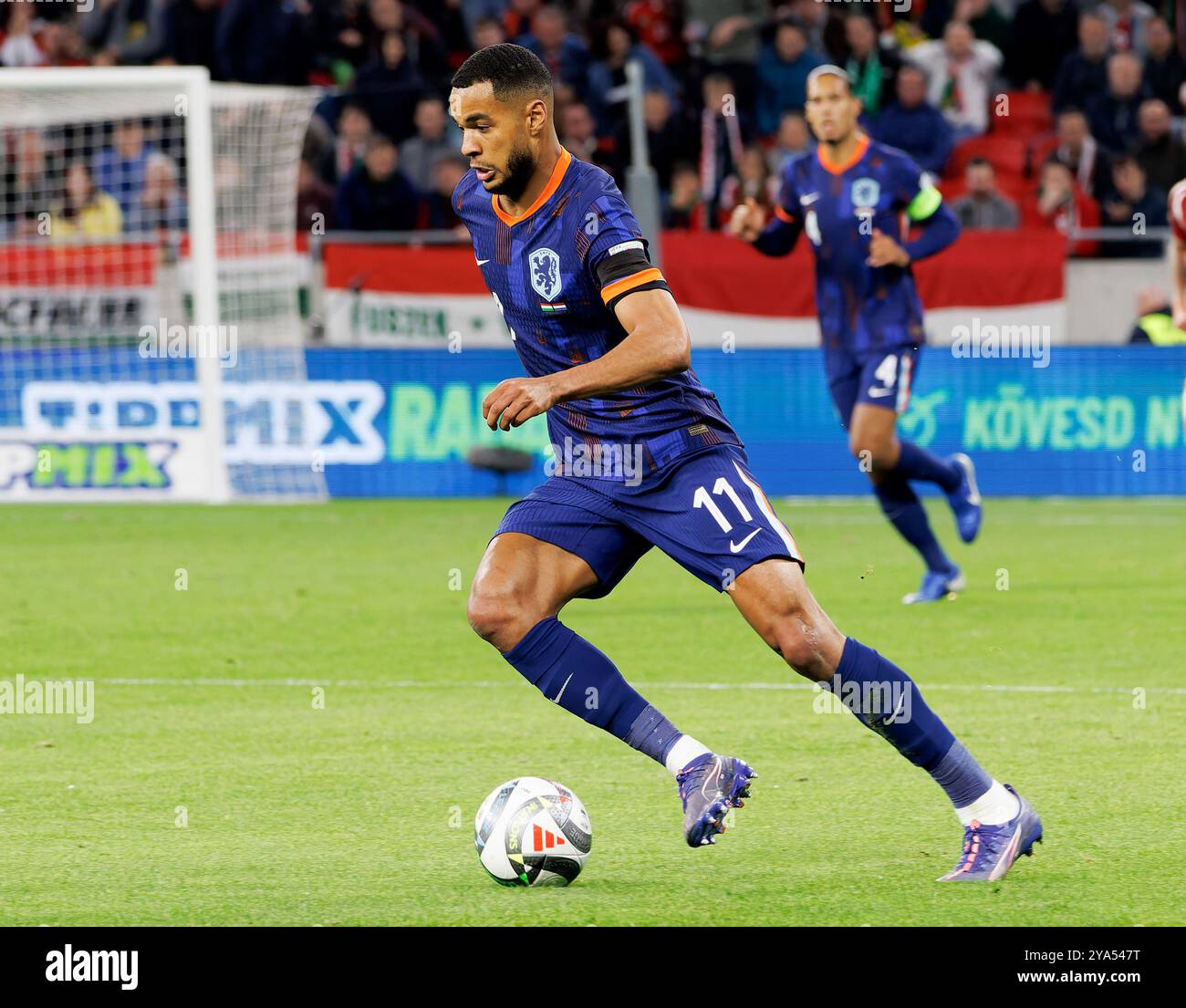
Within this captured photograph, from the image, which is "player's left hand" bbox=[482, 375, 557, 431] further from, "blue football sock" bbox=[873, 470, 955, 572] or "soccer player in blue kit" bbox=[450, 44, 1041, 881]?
"blue football sock" bbox=[873, 470, 955, 572]

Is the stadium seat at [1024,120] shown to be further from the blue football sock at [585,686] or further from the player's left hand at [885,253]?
the blue football sock at [585,686]

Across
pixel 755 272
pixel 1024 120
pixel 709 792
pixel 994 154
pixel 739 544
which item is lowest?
pixel 709 792

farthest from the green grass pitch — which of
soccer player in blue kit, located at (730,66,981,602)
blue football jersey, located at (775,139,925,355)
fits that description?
blue football jersey, located at (775,139,925,355)

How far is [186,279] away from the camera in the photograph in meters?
16.8

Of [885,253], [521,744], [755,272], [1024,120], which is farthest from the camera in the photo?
[1024,120]

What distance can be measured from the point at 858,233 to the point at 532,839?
6308mm

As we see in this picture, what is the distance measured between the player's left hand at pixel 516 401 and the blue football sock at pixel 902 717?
3.16 feet

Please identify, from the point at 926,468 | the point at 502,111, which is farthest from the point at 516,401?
the point at 926,468

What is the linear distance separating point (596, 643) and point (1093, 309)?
884 cm

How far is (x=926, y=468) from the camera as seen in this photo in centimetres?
1097

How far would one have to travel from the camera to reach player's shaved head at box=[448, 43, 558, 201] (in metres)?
5.17

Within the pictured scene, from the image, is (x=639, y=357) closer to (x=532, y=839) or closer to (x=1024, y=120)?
(x=532, y=839)

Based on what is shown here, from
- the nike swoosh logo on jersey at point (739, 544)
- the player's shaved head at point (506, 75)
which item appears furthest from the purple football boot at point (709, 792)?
the player's shaved head at point (506, 75)

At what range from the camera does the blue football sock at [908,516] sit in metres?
10.7
